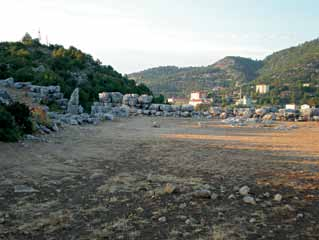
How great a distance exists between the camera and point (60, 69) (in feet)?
103

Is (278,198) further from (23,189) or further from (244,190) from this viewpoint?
(23,189)

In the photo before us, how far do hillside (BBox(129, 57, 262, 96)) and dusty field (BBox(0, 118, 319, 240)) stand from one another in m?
66.2

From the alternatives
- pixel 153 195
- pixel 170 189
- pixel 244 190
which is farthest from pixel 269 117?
pixel 153 195

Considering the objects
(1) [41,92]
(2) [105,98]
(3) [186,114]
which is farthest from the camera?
(2) [105,98]

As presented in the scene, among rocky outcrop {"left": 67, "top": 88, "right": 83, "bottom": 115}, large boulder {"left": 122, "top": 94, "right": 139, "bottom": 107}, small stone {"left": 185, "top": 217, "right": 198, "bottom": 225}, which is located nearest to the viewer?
small stone {"left": 185, "top": 217, "right": 198, "bottom": 225}

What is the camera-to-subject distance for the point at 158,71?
109 meters

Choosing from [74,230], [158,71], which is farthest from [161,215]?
[158,71]

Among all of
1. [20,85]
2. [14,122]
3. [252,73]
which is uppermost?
[252,73]

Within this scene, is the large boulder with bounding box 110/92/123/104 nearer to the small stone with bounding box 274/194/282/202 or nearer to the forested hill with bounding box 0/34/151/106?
the forested hill with bounding box 0/34/151/106

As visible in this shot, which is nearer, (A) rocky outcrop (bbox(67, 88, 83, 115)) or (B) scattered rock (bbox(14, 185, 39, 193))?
(B) scattered rock (bbox(14, 185, 39, 193))

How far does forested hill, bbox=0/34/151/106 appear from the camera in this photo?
23562 millimetres

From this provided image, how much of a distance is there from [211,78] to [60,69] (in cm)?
6104

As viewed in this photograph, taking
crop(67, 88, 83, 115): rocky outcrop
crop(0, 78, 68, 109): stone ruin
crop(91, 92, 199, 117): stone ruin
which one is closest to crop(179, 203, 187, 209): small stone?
crop(67, 88, 83, 115): rocky outcrop

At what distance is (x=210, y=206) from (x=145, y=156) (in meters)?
3.81
